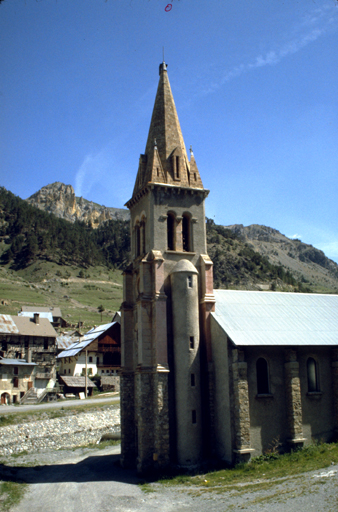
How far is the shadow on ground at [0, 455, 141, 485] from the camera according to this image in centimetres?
2906

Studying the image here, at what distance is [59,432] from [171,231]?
2157cm

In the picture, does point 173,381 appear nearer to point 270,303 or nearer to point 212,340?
point 212,340

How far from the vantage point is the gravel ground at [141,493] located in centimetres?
2030

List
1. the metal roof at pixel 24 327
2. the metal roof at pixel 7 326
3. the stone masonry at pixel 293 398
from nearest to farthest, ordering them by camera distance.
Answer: the stone masonry at pixel 293 398
the metal roof at pixel 7 326
the metal roof at pixel 24 327

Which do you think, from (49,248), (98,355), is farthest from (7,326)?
(49,248)

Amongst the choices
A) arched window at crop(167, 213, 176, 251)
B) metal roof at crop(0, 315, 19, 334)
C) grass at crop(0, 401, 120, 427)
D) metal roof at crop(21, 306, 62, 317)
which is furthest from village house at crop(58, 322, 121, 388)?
arched window at crop(167, 213, 176, 251)

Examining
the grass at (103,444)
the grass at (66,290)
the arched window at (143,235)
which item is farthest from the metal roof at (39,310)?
the arched window at (143,235)

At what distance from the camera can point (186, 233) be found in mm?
35688

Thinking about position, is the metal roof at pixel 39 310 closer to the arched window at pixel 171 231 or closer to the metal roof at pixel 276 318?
the arched window at pixel 171 231

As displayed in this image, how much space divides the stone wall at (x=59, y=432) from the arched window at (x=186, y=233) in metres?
20.8

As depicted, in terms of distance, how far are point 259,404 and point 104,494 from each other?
11.1 metres

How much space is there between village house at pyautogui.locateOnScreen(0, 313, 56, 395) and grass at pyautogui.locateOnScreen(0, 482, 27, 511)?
133ft

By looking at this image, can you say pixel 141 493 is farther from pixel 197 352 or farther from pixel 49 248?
pixel 49 248

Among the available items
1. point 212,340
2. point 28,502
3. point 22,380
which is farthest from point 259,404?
point 22,380
